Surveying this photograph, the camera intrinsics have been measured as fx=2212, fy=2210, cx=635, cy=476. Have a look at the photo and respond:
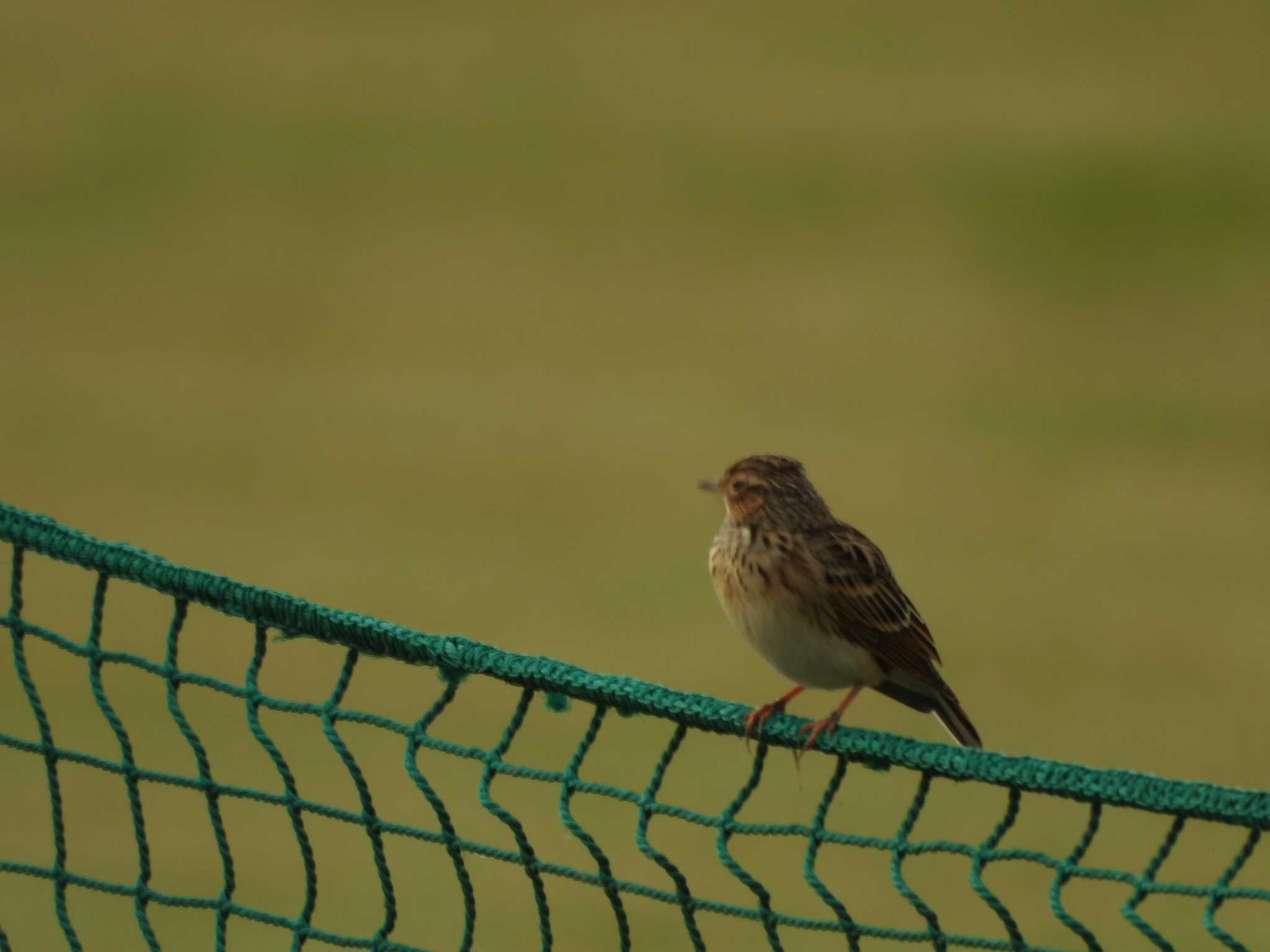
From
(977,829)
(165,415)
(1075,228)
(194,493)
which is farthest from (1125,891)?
(1075,228)

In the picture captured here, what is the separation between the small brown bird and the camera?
4953mm

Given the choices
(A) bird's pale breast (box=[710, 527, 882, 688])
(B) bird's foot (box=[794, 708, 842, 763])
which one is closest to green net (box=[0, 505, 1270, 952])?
(B) bird's foot (box=[794, 708, 842, 763])

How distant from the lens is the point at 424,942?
9.60m

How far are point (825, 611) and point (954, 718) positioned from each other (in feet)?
1.23

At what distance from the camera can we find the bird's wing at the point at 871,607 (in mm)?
4945

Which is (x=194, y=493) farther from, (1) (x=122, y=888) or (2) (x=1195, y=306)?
(1) (x=122, y=888)

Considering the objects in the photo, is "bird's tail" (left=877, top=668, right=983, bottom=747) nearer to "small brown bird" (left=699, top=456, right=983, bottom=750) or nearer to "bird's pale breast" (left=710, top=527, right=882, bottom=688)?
"small brown bird" (left=699, top=456, right=983, bottom=750)

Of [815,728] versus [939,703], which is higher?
[939,703]

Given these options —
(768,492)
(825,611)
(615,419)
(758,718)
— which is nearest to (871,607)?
(825,611)

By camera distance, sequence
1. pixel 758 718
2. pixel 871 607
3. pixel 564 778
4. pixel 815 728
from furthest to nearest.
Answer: pixel 871 607, pixel 815 728, pixel 758 718, pixel 564 778

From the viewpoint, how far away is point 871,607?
16.2 feet

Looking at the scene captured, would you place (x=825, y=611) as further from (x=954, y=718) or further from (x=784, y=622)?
(x=954, y=718)

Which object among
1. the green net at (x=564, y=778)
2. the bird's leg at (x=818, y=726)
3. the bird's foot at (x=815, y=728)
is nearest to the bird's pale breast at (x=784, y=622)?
the bird's leg at (x=818, y=726)

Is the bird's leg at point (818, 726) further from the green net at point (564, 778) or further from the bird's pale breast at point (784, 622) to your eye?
the bird's pale breast at point (784, 622)
